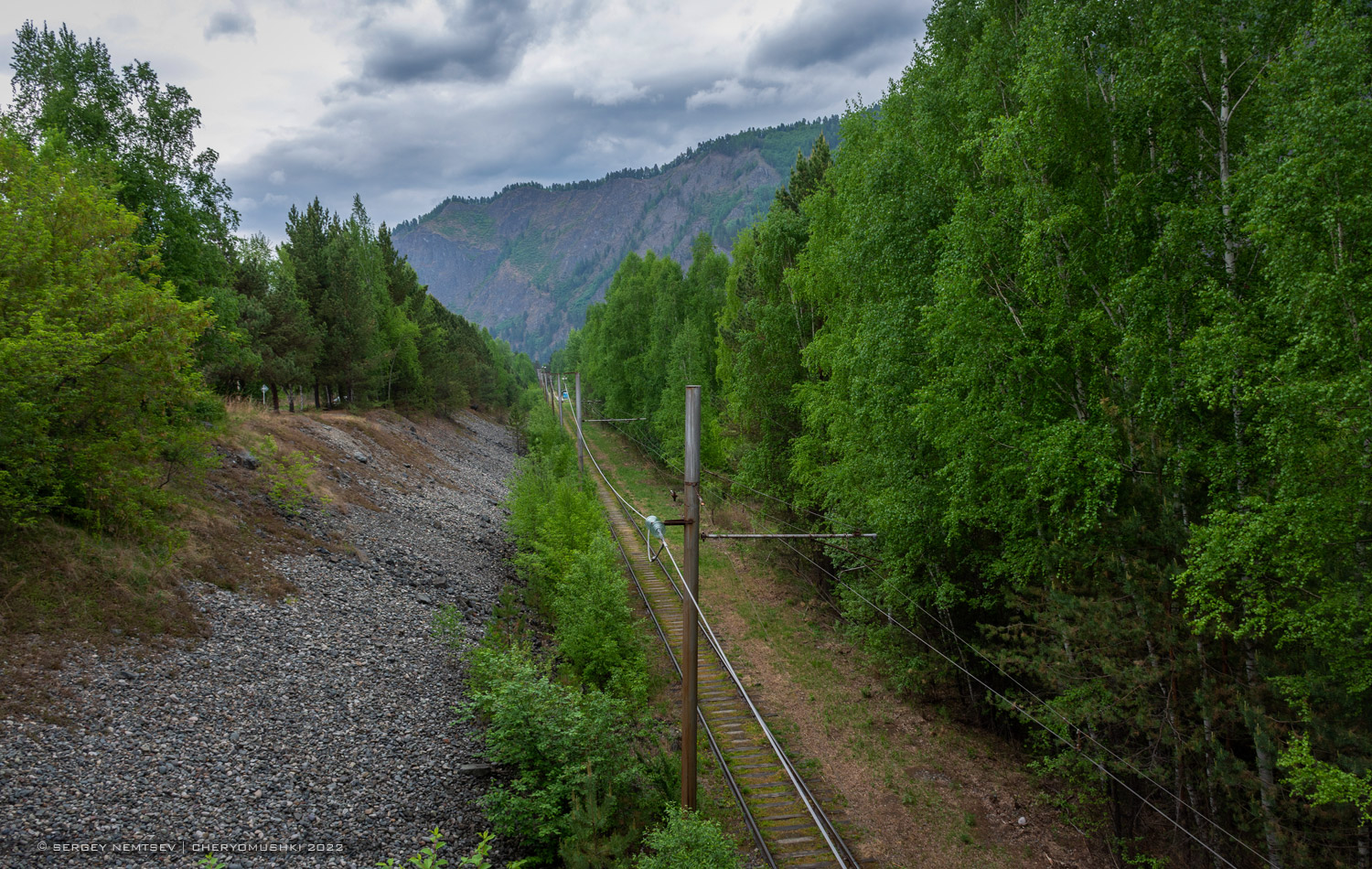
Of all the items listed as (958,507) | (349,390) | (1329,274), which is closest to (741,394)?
(958,507)

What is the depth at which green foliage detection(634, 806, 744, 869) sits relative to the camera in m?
8.88

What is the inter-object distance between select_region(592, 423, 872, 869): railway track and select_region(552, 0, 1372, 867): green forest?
3.55 m

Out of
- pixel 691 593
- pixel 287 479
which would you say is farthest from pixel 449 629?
pixel 691 593

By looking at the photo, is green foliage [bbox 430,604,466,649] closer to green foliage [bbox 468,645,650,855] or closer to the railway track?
green foliage [bbox 468,645,650,855]

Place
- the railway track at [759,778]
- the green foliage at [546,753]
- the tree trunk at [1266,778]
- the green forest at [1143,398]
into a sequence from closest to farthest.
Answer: the green forest at [1143,398] < the tree trunk at [1266,778] < the green foliage at [546,753] < the railway track at [759,778]

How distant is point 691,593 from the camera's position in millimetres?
9969

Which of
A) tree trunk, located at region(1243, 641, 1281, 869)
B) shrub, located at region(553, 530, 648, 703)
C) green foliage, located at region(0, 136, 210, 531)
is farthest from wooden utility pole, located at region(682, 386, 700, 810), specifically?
green foliage, located at region(0, 136, 210, 531)

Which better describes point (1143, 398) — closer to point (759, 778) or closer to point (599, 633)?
point (759, 778)

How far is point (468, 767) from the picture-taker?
465 inches

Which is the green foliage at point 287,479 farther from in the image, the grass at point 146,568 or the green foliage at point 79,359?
the green foliage at point 79,359

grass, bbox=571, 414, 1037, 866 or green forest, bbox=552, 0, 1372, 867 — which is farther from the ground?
green forest, bbox=552, 0, 1372, 867

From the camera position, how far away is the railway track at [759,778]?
11273 millimetres

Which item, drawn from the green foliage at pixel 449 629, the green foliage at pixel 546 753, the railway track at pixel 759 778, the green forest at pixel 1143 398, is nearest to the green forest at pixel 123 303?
the green foliage at pixel 449 629

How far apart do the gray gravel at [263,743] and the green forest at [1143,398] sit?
29.4ft
